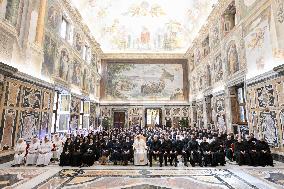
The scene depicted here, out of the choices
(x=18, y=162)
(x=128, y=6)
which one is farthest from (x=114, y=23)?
(x=18, y=162)

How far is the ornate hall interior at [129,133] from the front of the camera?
7.98 m

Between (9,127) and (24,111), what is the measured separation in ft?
4.24

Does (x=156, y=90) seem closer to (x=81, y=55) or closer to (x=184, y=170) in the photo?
(x=81, y=55)

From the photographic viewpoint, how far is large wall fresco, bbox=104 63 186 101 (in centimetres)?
2766

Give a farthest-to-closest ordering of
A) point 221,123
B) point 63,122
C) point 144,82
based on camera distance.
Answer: point 144,82, point 221,123, point 63,122

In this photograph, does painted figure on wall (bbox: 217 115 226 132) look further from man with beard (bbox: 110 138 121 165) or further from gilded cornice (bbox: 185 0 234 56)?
man with beard (bbox: 110 138 121 165)

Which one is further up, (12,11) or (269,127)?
(12,11)

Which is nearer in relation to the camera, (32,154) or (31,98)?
(32,154)

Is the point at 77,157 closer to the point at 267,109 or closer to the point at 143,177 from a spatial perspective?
the point at 143,177

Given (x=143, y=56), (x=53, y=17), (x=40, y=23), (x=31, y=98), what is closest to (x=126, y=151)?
(x=31, y=98)

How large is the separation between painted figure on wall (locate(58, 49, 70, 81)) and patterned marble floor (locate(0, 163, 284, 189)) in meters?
7.71

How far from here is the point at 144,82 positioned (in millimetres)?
27828

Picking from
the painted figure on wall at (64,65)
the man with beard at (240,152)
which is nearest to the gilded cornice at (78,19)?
the painted figure on wall at (64,65)

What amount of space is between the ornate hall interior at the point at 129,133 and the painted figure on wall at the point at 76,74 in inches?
3.6
